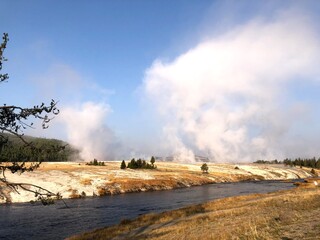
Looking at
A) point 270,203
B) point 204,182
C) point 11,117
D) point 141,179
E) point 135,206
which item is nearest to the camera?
point 11,117

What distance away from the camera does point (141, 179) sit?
100812 millimetres

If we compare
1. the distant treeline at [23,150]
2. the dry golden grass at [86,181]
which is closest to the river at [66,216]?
the dry golden grass at [86,181]

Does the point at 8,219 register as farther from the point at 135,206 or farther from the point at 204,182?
the point at 204,182

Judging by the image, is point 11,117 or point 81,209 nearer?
point 11,117

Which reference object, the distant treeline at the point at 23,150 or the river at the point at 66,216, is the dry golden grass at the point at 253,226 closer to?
the river at the point at 66,216

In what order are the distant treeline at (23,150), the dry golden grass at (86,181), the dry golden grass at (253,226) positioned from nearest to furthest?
1. the distant treeline at (23,150)
2. the dry golden grass at (253,226)
3. the dry golden grass at (86,181)

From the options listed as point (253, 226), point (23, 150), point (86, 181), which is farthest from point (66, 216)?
point (23, 150)

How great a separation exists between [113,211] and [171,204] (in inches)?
482

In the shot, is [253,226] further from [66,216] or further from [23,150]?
[66,216]

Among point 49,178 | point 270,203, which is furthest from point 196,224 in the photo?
point 49,178

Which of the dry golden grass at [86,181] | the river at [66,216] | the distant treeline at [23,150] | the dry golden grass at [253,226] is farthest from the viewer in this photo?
the dry golden grass at [86,181]

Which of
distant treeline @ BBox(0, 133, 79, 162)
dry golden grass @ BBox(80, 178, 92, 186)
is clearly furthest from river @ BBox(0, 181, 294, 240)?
distant treeline @ BBox(0, 133, 79, 162)

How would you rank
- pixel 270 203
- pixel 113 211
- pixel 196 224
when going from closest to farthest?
pixel 196 224, pixel 270 203, pixel 113 211

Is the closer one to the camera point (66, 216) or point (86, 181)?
point (66, 216)
